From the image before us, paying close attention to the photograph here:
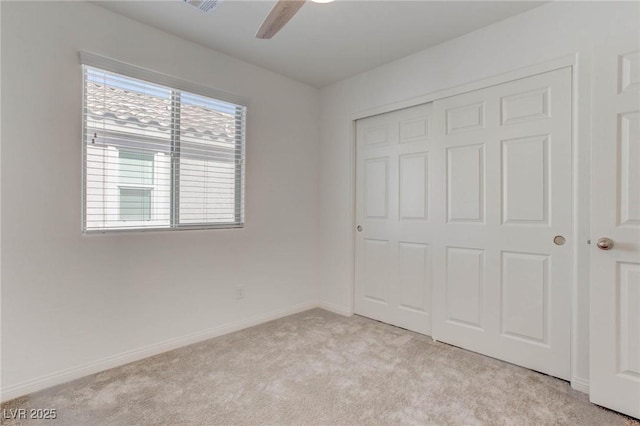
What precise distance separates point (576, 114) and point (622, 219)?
0.70 m

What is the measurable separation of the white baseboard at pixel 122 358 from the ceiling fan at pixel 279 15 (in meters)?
2.29

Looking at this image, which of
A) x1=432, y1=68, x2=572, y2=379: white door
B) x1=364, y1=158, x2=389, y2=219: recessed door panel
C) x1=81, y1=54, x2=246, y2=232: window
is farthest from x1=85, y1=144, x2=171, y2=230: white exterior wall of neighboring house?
x1=432, y1=68, x2=572, y2=379: white door

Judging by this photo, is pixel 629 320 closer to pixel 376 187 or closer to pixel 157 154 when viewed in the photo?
pixel 376 187

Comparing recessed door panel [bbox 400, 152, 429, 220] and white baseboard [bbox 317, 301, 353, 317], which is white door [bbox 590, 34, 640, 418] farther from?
white baseboard [bbox 317, 301, 353, 317]

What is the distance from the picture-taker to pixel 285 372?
7.09 feet

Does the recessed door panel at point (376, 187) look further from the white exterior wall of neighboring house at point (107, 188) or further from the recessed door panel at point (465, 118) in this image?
the white exterior wall of neighboring house at point (107, 188)

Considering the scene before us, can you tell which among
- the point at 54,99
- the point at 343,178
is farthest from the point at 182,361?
the point at 343,178

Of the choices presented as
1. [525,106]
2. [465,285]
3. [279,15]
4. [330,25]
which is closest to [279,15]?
[279,15]

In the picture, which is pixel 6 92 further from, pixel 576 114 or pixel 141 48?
pixel 576 114

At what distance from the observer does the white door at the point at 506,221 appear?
6.82 feet

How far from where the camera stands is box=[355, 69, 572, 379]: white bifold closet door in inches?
82.7

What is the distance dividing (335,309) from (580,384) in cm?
207

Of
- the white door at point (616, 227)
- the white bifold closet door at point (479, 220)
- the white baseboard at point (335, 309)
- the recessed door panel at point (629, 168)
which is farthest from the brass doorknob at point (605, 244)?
the white baseboard at point (335, 309)

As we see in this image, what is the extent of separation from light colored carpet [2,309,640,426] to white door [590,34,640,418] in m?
0.21
